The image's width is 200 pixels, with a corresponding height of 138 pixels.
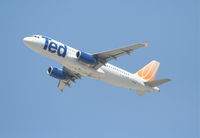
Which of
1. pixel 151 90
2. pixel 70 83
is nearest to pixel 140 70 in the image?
pixel 151 90

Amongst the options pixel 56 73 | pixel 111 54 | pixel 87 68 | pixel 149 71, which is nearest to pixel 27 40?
pixel 87 68

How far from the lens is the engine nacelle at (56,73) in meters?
51.2

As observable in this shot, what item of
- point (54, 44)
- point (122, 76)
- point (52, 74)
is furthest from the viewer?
point (52, 74)

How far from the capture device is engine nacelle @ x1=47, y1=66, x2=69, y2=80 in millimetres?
51150

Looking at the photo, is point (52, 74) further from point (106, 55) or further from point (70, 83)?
point (106, 55)

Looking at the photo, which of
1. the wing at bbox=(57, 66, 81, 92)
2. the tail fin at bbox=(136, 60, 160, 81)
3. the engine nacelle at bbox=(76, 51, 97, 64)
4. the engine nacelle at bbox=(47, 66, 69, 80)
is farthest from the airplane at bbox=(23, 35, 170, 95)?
the wing at bbox=(57, 66, 81, 92)

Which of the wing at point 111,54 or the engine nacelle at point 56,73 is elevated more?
the wing at point 111,54

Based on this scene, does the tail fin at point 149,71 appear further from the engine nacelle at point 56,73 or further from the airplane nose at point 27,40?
the airplane nose at point 27,40

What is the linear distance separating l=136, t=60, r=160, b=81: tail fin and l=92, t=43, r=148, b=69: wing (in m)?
7.70

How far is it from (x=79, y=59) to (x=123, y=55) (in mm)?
4688

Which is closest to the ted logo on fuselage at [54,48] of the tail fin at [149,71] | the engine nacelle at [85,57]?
the engine nacelle at [85,57]

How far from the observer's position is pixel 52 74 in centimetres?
5116

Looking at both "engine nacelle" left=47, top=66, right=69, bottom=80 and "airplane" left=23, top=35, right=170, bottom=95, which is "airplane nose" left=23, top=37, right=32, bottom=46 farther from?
"engine nacelle" left=47, top=66, right=69, bottom=80

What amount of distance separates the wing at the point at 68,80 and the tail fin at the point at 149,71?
770cm
